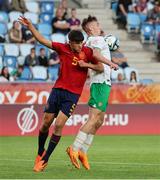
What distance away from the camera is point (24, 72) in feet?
85.1

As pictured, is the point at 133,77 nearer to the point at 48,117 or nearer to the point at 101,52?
the point at 101,52

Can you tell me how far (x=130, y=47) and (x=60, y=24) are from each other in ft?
9.90

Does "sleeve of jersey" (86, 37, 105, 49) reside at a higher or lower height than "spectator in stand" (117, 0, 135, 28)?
higher

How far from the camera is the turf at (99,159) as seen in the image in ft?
43.2

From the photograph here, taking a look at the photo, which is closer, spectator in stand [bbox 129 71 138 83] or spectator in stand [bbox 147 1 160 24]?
spectator in stand [bbox 129 71 138 83]

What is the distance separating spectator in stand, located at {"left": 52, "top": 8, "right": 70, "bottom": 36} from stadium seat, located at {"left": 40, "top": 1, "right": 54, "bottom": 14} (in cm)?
95

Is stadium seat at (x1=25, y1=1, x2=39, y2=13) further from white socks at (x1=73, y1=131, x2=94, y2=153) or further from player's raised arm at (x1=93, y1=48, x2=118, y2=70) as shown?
player's raised arm at (x1=93, y1=48, x2=118, y2=70)

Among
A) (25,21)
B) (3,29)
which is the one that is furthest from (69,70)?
(3,29)

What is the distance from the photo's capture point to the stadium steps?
29.5 metres

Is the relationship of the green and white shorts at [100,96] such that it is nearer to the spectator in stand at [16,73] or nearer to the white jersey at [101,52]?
the white jersey at [101,52]

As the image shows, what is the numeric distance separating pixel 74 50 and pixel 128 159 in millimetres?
3314

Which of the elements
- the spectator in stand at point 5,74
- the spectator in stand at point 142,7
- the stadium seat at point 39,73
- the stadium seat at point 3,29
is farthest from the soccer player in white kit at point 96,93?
the spectator in stand at point 142,7

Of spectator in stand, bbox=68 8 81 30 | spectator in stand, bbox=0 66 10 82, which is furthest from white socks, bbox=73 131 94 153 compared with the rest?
spectator in stand, bbox=68 8 81 30

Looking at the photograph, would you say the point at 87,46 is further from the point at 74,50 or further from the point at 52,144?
the point at 52,144
